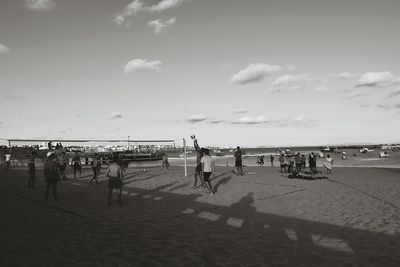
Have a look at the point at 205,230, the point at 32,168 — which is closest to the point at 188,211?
the point at 205,230

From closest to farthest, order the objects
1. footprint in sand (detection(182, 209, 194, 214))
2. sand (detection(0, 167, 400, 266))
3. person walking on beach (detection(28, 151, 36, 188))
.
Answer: sand (detection(0, 167, 400, 266)) < footprint in sand (detection(182, 209, 194, 214)) < person walking on beach (detection(28, 151, 36, 188))

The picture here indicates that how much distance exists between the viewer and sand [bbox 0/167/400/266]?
218 inches

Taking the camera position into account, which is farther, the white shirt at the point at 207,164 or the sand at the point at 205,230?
the white shirt at the point at 207,164

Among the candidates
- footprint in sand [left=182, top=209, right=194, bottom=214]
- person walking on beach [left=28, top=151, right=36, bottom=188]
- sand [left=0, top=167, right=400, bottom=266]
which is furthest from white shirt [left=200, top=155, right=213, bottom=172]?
person walking on beach [left=28, top=151, right=36, bottom=188]

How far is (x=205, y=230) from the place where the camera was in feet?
24.7

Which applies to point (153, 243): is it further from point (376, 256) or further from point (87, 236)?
point (376, 256)

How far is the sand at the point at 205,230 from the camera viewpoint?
5.53 metres

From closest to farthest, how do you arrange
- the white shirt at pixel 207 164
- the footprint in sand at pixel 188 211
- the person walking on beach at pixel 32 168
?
the footprint in sand at pixel 188 211, the white shirt at pixel 207 164, the person walking on beach at pixel 32 168

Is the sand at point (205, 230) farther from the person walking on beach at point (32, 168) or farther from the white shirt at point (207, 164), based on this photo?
the person walking on beach at point (32, 168)

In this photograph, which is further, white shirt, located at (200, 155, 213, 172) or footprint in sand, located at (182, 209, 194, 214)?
white shirt, located at (200, 155, 213, 172)

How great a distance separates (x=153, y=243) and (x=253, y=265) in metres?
2.15

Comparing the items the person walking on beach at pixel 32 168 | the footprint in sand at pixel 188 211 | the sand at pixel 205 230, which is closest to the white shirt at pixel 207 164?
the sand at pixel 205 230

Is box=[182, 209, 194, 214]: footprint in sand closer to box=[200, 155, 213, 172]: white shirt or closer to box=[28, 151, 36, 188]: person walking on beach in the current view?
box=[200, 155, 213, 172]: white shirt

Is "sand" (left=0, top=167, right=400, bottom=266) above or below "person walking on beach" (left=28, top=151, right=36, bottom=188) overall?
below
